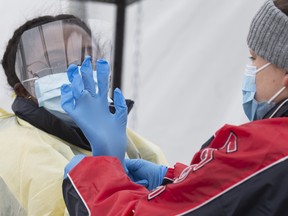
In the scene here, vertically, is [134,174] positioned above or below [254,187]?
below

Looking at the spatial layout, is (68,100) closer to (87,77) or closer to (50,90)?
(87,77)

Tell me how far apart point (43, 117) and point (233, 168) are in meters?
0.61

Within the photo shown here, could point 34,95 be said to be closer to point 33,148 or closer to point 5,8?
point 33,148

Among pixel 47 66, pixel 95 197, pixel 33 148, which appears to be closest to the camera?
pixel 95 197

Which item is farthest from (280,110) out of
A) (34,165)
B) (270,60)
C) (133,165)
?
(34,165)

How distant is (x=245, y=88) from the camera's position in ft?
4.48

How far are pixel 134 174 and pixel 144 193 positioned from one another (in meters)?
0.32

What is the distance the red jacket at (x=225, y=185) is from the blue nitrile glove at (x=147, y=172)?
314 mm

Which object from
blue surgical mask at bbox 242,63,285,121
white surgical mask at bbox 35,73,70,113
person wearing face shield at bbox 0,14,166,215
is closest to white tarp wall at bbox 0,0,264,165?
person wearing face shield at bbox 0,14,166,215

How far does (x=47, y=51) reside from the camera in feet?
5.29

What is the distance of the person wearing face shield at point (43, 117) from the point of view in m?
1.42

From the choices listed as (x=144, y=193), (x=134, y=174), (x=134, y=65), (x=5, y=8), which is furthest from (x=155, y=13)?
(x=144, y=193)

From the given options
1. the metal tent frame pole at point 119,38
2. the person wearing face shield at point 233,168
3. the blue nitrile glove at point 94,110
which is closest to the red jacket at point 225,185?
the person wearing face shield at point 233,168

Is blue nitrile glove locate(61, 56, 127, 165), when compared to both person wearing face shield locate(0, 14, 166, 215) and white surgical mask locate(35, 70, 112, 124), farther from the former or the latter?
white surgical mask locate(35, 70, 112, 124)
